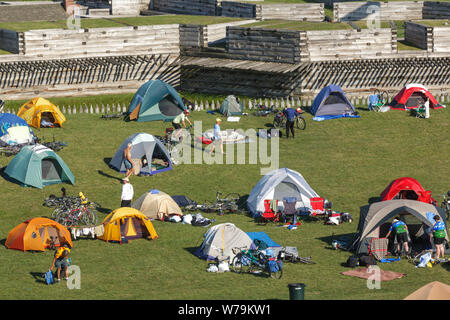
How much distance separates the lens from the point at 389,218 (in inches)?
1028

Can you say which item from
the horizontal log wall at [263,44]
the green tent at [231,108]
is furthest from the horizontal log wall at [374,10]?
the green tent at [231,108]

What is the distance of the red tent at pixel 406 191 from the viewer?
30.5 metres

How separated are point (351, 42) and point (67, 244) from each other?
2476 cm

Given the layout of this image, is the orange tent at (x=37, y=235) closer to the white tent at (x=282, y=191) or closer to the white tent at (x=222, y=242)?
the white tent at (x=222, y=242)

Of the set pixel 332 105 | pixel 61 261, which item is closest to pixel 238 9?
pixel 332 105

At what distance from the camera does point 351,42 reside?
46781 mm

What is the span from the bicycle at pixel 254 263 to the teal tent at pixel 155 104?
16882 mm

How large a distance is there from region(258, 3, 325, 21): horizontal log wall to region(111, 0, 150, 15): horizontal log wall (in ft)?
43.5

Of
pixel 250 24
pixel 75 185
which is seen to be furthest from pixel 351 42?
pixel 75 185

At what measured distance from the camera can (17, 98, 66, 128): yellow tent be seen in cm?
3947

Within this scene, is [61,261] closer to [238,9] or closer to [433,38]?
[433,38]

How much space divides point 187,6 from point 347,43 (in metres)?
20.2

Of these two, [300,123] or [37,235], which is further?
[300,123]
